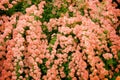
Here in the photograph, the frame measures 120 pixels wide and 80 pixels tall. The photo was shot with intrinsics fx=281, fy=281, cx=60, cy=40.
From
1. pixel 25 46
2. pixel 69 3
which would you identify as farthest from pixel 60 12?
pixel 25 46

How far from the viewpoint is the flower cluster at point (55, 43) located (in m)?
4.61

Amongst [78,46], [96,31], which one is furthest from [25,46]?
[96,31]

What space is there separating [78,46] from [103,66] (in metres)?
0.57

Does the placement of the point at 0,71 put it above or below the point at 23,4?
below

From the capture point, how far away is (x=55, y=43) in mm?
4793

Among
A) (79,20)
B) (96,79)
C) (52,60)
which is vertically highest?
(79,20)

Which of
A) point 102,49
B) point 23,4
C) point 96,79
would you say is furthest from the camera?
point 23,4

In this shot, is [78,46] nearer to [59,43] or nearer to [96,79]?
[59,43]

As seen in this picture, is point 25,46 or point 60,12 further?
point 60,12

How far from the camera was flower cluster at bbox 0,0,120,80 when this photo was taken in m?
4.61

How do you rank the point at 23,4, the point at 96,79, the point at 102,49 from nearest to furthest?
the point at 96,79 < the point at 102,49 < the point at 23,4

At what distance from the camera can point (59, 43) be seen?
489 centimetres

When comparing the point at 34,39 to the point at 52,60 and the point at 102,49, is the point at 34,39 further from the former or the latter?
the point at 102,49

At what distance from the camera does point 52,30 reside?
5.28 metres
